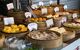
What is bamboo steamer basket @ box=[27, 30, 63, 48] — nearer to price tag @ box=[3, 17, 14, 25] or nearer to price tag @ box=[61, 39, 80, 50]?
price tag @ box=[61, 39, 80, 50]

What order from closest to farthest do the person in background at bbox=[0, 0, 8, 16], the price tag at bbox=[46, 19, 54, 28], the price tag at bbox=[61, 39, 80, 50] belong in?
the price tag at bbox=[61, 39, 80, 50] < the price tag at bbox=[46, 19, 54, 28] < the person in background at bbox=[0, 0, 8, 16]

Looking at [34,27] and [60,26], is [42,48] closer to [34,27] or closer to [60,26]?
[34,27]

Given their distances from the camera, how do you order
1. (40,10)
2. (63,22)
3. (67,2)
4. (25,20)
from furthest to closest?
1. (67,2)
2. (40,10)
3. (63,22)
4. (25,20)

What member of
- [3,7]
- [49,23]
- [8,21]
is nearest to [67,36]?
[49,23]

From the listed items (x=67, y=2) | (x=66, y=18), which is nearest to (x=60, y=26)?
(x=66, y=18)

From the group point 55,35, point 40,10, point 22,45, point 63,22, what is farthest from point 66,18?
point 22,45

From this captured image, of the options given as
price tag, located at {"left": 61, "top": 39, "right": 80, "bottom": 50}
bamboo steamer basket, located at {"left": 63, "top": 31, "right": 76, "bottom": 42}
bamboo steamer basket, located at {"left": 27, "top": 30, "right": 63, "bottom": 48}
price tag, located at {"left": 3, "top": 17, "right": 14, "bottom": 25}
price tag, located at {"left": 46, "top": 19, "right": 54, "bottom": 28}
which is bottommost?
price tag, located at {"left": 61, "top": 39, "right": 80, "bottom": 50}

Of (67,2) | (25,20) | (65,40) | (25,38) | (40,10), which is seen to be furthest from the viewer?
(67,2)

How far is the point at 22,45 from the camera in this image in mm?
1990

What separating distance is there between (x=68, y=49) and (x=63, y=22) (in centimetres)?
91

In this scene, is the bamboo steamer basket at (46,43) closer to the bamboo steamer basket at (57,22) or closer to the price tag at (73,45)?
the price tag at (73,45)

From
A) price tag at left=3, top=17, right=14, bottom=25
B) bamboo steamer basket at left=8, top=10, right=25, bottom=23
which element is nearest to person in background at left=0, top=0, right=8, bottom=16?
bamboo steamer basket at left=8, top=10, right=25, bottom=23

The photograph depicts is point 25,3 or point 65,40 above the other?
point 25,3

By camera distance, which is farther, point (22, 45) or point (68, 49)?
point (68, 49)
